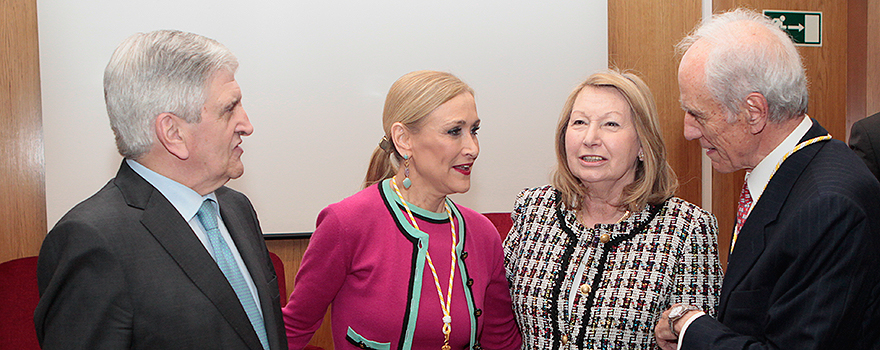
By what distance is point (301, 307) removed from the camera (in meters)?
1.86

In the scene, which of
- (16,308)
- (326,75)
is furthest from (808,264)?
(16,308)

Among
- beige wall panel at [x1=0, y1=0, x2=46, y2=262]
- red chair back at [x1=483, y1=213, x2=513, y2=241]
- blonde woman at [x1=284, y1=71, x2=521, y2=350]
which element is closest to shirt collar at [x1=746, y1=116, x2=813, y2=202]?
blonde woman at [x1=284, y1=71, x2=521, y2=350]

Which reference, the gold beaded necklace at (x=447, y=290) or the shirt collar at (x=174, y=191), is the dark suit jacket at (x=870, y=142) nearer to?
the gold beaded necklace at (x=447, y=290)

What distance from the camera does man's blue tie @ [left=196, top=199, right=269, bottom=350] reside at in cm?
135

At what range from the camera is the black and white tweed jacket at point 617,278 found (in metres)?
1.70

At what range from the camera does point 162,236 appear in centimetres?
119

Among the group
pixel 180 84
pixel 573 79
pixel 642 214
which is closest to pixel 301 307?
pixel 180 84

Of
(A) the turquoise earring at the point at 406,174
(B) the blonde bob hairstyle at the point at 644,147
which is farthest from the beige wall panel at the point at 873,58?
(A) the turquoise earring at the point at 406,174

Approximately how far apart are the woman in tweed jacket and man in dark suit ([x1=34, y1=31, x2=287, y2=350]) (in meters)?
0.80

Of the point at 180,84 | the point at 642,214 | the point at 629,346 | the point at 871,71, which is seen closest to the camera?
the point at 180,84

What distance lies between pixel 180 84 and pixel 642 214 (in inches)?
51.0

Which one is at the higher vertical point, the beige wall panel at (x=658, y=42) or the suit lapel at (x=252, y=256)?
the beige wall panel at (x=658, y=42)

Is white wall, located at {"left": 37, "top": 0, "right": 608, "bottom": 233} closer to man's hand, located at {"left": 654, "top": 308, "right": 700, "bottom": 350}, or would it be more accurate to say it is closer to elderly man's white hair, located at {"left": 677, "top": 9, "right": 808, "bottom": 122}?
man's hand, located at {"left": 654, "top": 308, "right": 700, "bottom": 350}

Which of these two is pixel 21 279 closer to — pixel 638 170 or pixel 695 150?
pixel 638 170
